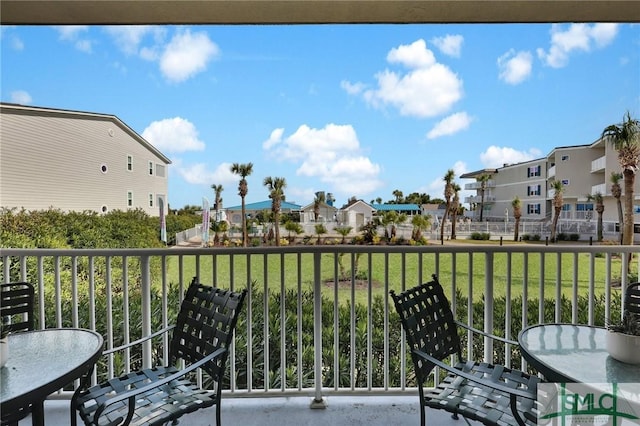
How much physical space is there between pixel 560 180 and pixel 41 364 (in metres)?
7.39

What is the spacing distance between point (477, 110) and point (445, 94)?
30.3 inches

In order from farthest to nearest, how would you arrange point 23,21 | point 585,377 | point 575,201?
point 575,201 < point 23,21 < point 585,377

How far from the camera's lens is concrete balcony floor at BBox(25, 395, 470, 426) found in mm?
2016

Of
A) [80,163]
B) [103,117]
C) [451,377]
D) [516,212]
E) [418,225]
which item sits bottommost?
[451,377]

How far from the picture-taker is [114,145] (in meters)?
7.20

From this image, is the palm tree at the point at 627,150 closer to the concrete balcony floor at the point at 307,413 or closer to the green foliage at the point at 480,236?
the green foliage at the point at 480,236

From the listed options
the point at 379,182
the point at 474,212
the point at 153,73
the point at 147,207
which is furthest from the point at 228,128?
the point at 474,212

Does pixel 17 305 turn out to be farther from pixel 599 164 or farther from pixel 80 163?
pixel 599 164

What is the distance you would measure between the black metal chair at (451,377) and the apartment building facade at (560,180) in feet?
12.6

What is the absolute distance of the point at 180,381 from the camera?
1.79 m

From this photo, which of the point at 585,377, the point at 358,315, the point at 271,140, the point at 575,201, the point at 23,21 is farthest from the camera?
the point at 271,140

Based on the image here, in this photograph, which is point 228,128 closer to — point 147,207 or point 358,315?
point 147,207

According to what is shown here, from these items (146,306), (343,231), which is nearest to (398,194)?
(343,231)

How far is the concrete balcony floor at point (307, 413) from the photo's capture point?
202 cm
